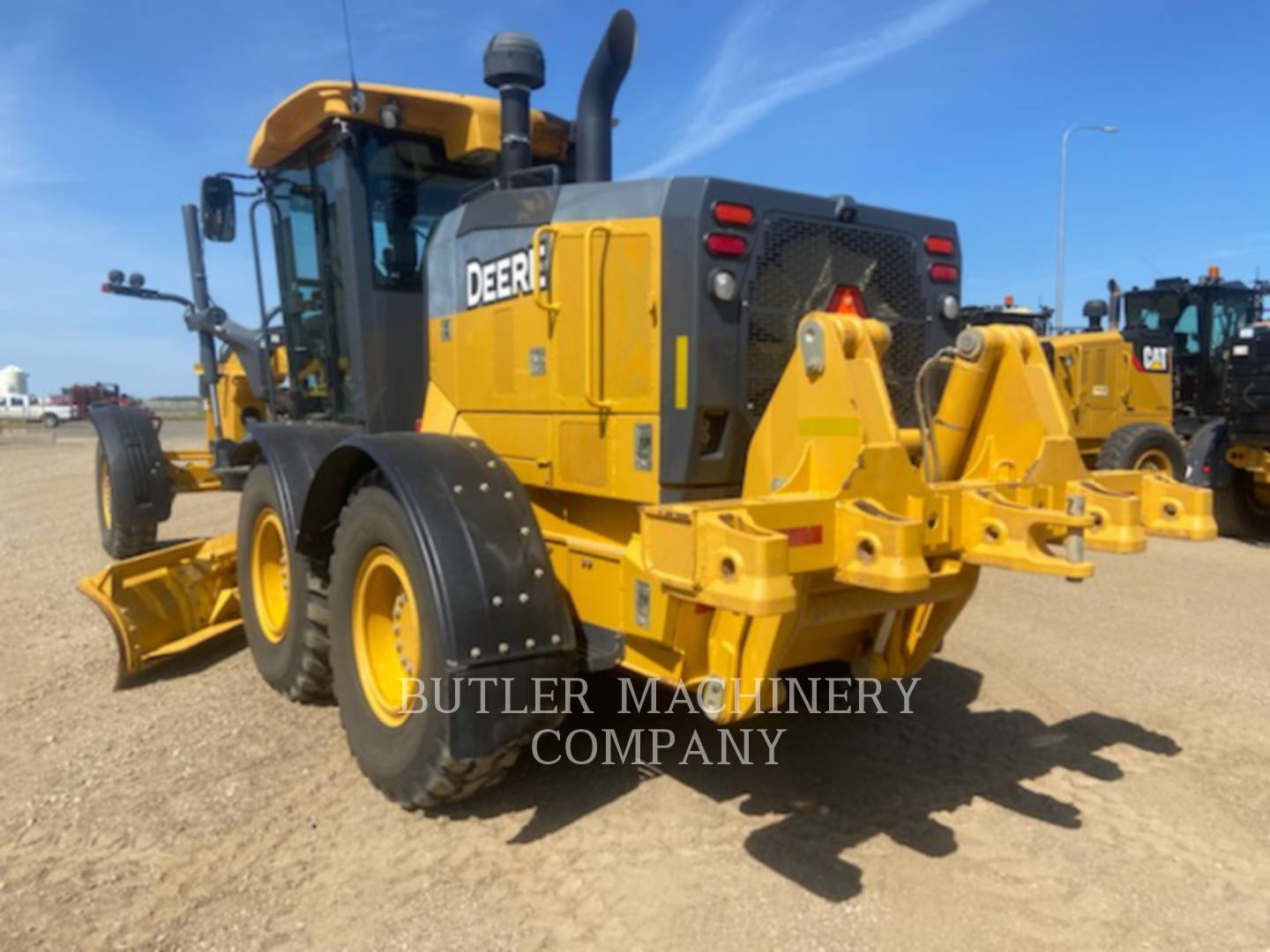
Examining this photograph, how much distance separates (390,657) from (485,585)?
86 centimetres

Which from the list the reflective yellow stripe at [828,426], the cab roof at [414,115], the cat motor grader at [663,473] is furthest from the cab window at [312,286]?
the reflective yellow stripe at [828,426]

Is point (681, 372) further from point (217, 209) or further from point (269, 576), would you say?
point (217, 209)

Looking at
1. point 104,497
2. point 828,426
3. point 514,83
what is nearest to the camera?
point 828,426

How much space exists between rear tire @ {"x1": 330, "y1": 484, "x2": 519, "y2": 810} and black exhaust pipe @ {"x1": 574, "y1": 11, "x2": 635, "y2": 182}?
1.82 meters

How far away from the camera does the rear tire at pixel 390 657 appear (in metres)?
3.24

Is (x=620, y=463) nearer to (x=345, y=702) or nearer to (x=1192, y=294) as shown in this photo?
(x=345, y=702)

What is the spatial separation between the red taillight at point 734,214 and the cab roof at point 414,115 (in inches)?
73.4

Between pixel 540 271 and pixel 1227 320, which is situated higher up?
pixel 1227 320

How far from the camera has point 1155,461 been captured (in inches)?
436

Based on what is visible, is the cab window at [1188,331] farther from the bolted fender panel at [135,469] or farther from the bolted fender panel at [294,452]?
the bolted fender panel at [135,469]

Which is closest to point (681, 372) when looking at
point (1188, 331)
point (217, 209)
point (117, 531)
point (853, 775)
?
point (853, 775)

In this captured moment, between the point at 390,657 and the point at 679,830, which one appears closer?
the point at 679,830

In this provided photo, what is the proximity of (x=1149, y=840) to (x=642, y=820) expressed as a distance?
1738 mm

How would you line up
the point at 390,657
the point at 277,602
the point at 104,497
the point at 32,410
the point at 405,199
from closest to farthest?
1. the point at 390,657
2. the point at 405,199
3. the point at 277,602
4. the point at 104,497
5. the point at 32,410
